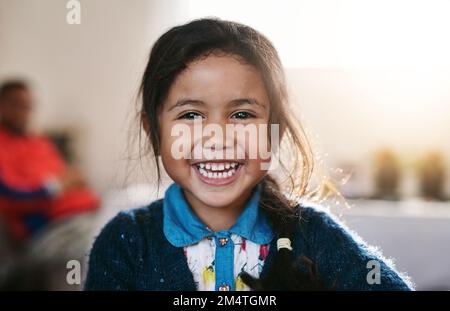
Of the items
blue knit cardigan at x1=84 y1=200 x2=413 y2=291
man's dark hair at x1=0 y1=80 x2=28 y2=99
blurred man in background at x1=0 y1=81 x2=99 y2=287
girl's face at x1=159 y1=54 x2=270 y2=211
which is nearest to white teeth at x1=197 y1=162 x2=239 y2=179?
girl's face at x1=159 y1=54 x2=270 y2=211

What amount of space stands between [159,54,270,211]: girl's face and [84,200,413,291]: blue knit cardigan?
98 mm

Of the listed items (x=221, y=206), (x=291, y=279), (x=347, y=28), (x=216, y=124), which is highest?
(x=347, y=28)

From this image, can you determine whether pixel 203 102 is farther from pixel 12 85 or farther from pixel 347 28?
pixel 12 85

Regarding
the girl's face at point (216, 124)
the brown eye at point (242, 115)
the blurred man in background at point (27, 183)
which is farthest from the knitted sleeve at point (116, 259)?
the blurred man in background at point (27, 183)

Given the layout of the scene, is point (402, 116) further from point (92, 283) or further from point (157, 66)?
point (92, 283)

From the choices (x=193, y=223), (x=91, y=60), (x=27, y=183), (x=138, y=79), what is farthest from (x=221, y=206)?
(x=27, y=183)

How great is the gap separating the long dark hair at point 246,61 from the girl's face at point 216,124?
0.01 metres

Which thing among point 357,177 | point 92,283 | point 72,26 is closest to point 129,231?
point 92,283

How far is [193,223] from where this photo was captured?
2.91ft

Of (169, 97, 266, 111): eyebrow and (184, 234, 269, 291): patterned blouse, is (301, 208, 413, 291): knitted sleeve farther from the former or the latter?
(169, 97, 266, 111): eyebrow

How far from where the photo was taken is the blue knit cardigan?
0.85 meters

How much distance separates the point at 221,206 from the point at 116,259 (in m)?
0.17

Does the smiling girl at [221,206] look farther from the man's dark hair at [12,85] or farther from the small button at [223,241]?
the man's dark hair at [12,85]

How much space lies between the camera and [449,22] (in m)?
0.97
